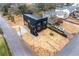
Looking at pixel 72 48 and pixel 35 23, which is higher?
pixel 35 23

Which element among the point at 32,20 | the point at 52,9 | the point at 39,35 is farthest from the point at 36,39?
the point at 52,9

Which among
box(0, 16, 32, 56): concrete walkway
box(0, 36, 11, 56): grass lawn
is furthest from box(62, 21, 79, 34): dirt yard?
box(0, 36, 11, 56): grass lawn

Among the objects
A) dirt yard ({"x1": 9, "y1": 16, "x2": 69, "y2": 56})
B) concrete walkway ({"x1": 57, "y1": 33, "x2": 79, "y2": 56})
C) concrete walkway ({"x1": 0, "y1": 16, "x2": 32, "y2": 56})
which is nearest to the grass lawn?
concrete walkway ({"x1": 0, "y1": 16, "x2": 32, "y2": 56})

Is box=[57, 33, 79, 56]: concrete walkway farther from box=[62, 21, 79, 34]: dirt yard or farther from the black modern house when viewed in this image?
the black modern house

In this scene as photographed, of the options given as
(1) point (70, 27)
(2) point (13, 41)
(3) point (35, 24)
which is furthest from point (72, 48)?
(2) point (13, 41)

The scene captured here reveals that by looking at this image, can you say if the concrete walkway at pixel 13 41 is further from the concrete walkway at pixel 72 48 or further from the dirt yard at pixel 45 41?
the concrete walkway at pixel 72 48

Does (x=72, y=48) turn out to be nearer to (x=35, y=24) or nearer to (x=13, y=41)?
(x=35, y=24)

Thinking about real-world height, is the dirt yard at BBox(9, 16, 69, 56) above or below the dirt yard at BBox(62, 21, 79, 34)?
below
